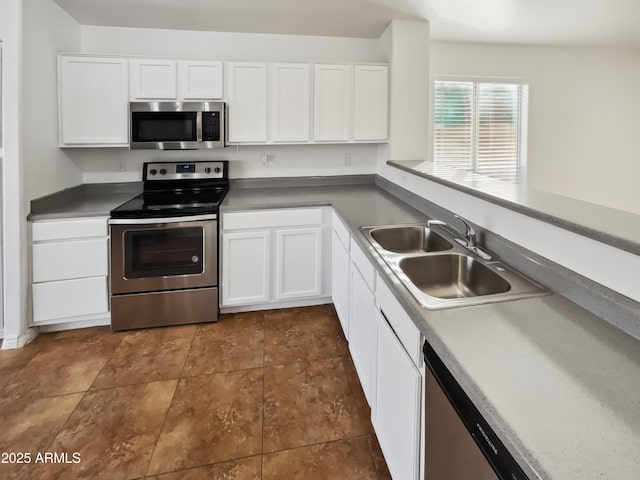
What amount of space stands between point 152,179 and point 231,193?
0.68m

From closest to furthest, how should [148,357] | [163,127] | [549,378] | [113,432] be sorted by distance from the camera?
1. [549,378]
2. [113,432]
3. [148,357]
4. [163,127]

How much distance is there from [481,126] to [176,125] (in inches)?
125

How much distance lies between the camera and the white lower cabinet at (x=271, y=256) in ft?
9.44

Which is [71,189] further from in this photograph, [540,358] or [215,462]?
[540,358]

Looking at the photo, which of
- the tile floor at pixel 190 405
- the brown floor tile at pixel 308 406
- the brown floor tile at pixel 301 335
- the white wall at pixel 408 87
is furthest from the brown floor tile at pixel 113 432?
the white wall at pixel 408 87

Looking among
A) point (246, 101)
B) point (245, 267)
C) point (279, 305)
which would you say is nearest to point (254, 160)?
point (246, 101)

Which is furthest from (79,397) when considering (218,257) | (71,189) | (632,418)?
(632,418)

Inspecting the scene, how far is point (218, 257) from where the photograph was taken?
9.36 feet

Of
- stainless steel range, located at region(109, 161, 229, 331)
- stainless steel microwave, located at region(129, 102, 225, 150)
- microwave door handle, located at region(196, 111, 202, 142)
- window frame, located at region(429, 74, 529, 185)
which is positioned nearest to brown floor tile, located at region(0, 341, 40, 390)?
stainless steel range, located at region(109, 161, 229, 331)

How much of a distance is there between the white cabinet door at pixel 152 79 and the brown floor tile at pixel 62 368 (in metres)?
1.88

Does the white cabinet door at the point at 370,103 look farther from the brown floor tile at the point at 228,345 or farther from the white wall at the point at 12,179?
the white wall at the point at 12,179

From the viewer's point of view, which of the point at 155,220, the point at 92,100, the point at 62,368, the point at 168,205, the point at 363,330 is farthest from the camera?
the point at 92,100

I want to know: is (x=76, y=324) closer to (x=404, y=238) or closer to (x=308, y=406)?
(x=308, y=406)

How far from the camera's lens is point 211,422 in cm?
187
